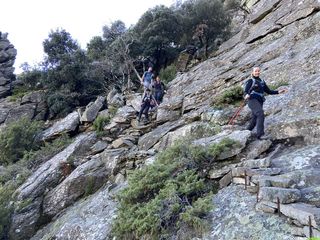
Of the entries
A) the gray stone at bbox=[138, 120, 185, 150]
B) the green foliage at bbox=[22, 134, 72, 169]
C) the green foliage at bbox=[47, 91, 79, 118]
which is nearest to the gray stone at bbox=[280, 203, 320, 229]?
the gray stone at bbox=[138, 120, 185, 150]

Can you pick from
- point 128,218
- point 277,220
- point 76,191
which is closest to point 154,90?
point 76,191

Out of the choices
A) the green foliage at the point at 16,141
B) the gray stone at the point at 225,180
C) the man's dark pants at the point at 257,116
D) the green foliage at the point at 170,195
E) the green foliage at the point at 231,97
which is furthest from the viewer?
the green foliage at the point at 16,141

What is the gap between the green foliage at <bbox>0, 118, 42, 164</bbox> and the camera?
1694 centimetres

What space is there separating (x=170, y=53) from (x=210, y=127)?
48.1 ft

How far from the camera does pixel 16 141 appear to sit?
1722 cm

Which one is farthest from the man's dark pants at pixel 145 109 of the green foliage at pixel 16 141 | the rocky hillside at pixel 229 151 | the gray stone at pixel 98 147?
the green foliage at pixel 16 141

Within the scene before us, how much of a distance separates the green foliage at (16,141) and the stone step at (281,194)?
13111 millimetres

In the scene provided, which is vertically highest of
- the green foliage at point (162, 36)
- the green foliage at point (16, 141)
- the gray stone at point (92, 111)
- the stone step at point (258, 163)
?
the green foliage at point (162, 36)

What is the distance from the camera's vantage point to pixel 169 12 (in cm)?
2531

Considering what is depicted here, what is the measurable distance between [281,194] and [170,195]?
2.42 metres

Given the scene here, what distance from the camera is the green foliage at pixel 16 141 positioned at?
1694 centimetres

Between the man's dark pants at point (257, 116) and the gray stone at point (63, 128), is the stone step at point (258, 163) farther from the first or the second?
the gray stone at point (63, 128)

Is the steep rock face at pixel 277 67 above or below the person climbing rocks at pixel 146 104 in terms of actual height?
below

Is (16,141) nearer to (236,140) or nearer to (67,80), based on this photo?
(67,80)
